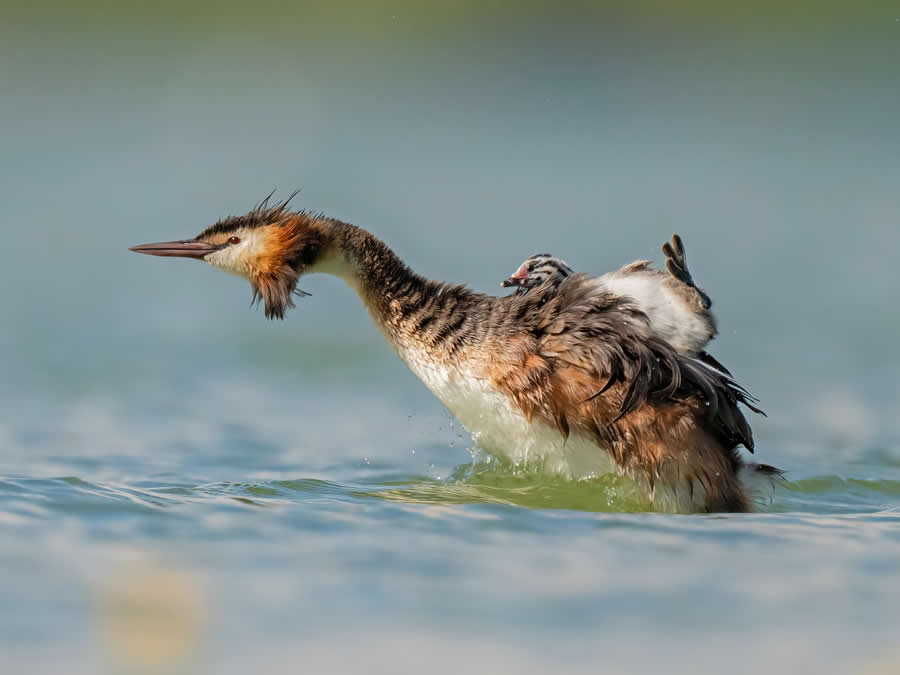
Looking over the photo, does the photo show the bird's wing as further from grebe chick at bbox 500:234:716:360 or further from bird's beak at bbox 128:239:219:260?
bird's beak at bbox 128:239:219:260

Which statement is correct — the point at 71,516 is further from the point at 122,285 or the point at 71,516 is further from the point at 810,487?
the point at 122,285

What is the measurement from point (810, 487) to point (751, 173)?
1162 cm

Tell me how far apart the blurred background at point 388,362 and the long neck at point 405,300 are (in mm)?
810

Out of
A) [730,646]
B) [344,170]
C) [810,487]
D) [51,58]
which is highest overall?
[51,58]

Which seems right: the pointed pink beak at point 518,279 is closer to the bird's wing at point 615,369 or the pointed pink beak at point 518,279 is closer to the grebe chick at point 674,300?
the grebe chick at point 674,300

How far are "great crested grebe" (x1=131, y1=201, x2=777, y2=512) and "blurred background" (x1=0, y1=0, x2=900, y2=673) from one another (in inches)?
11.1

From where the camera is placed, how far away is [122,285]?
14273mm

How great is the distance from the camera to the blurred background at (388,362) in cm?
509

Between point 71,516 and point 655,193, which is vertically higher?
point 655,193

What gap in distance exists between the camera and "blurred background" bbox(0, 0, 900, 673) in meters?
5.09

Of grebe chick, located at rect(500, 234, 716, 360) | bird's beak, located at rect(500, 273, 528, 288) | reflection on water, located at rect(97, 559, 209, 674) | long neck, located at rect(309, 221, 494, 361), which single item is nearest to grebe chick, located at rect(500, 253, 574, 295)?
bird's beak, located at rect(500, 273, 528, 288)

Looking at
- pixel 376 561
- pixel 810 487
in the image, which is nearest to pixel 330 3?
pixel 810 487

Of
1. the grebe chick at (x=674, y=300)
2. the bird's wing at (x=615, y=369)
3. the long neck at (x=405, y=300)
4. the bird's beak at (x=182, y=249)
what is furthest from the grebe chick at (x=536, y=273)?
the bird's beak at (x=182, y=249)

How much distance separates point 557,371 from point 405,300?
1.03 meters
